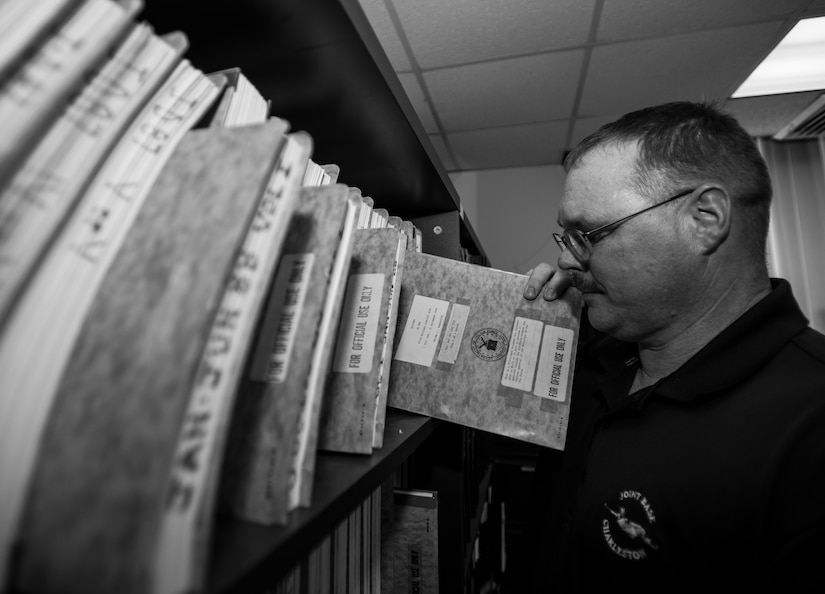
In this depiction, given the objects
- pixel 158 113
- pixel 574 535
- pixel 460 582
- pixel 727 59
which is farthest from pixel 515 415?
pixel 727 59

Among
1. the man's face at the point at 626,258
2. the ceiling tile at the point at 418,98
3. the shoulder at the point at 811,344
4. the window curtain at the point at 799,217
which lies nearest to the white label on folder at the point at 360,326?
the man's face at the point at 626,258

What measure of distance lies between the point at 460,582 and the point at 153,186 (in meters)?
0.97

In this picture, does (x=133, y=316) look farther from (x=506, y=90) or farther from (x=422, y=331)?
(x=506, y=90)

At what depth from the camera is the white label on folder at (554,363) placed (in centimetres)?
65

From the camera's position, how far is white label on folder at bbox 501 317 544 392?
0.66 meters

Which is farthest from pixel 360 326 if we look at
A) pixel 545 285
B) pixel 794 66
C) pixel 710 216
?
pixel 794 66

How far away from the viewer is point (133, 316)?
0.25m

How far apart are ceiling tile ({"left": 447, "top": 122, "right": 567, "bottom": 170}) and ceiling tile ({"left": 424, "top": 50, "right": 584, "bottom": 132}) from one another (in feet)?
0.39

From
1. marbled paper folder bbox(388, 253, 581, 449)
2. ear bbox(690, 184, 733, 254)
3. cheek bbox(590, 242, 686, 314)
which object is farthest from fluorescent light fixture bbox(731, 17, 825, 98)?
marbled paper folder bbox(388, 253, 581, 449)

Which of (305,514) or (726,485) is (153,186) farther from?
(726,485)

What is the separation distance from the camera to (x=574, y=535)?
768 mm

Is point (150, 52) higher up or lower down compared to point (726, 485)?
higher up

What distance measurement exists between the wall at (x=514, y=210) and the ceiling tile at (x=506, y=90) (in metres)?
0.81

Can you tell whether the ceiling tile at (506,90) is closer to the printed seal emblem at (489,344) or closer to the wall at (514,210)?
the wall at (514,210)
